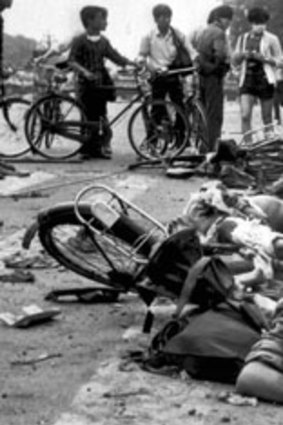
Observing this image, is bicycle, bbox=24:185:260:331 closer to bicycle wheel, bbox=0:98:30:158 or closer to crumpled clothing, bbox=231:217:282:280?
crumpled clothing, bbox=231:217:282:280

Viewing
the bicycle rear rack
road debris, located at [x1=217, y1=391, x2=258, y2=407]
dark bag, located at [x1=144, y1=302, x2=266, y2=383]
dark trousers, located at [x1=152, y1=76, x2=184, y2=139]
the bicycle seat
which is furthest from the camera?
the bicycle seat

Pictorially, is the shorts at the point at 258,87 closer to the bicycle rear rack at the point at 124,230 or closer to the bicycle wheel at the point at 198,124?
the bicycle wheel at the point at 198,124

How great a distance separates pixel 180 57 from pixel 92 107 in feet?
4.10

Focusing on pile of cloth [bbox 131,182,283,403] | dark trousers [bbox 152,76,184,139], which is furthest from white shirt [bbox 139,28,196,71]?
pile of cloth [bbox 131,182,283,403]

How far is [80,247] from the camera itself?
753cm

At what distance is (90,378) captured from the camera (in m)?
5.96

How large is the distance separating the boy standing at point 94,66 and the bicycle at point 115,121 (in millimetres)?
163

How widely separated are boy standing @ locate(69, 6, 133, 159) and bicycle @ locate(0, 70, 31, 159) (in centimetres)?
72

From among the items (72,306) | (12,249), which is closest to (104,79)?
(12,249)

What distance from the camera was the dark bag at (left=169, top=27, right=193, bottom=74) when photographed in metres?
16.9

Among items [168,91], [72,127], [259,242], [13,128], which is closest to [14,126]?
[13,128]

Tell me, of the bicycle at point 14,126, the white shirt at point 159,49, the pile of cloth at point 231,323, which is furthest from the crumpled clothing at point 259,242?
the white shirt at point 159,49

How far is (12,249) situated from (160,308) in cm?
266

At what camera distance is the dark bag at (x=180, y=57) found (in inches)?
667
